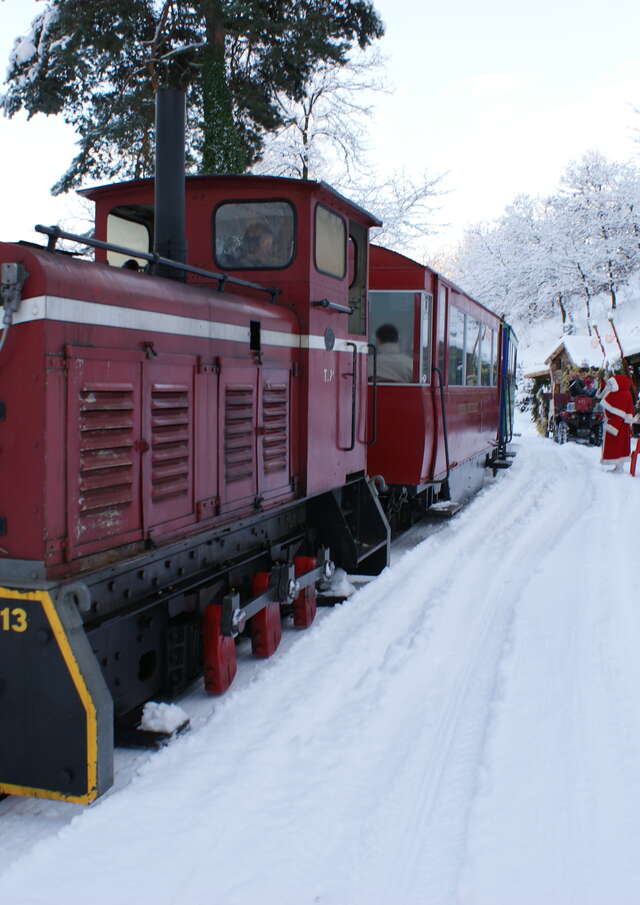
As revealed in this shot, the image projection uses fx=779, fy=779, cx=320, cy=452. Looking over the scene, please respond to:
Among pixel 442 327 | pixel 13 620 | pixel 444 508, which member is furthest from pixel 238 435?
pixel 444 508

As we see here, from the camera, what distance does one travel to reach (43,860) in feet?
8.68

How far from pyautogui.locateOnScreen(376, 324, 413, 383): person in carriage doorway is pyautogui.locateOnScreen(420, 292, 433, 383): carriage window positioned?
0.48 ft

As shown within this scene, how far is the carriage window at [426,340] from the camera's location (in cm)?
760

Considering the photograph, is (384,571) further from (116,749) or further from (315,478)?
(116,749)

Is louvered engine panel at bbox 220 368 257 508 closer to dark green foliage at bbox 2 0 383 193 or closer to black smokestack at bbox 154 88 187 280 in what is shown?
black smokestack at bbox 154 88 187 280

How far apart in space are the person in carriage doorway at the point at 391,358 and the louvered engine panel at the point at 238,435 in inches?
132

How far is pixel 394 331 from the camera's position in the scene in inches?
300

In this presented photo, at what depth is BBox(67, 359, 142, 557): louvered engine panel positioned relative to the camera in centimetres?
304

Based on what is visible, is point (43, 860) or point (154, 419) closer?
point (43, 860)

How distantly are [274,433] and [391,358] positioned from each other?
10.2 feet

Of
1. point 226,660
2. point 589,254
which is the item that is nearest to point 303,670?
point 226,660

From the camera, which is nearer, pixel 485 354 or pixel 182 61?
pixel 485 354

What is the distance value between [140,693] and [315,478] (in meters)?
2.02

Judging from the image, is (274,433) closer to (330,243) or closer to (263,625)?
(263,625)
